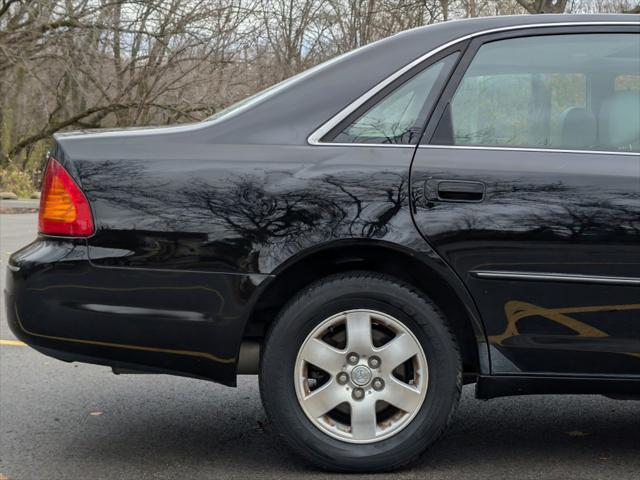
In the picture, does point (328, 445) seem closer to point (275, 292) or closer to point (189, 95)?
point (275, 292)

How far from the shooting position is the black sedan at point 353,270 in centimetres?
312

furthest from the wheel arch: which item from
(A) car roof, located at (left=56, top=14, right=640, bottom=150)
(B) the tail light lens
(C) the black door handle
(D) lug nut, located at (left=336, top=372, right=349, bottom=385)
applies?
(B) the tail light lens

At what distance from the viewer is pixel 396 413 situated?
3.23m

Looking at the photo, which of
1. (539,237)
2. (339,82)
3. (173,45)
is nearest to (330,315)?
Result: (539,237)

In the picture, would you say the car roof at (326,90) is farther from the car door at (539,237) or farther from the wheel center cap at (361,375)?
the wheel center cap at (361,375)

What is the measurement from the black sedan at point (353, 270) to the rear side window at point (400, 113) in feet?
0.06

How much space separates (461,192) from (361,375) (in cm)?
78

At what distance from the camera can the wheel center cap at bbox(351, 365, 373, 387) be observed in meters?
3.16

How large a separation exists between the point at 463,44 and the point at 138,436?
224 centimetres

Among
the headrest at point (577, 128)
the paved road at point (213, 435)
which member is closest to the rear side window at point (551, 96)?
the headrest at point (577, 128)

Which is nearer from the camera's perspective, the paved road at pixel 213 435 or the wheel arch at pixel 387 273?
the wheel arch at pixel 387 273

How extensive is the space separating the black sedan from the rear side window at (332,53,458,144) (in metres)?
0.02

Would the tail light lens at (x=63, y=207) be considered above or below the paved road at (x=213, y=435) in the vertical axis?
above

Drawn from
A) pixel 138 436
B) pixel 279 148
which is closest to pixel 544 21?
pixel 279 148
